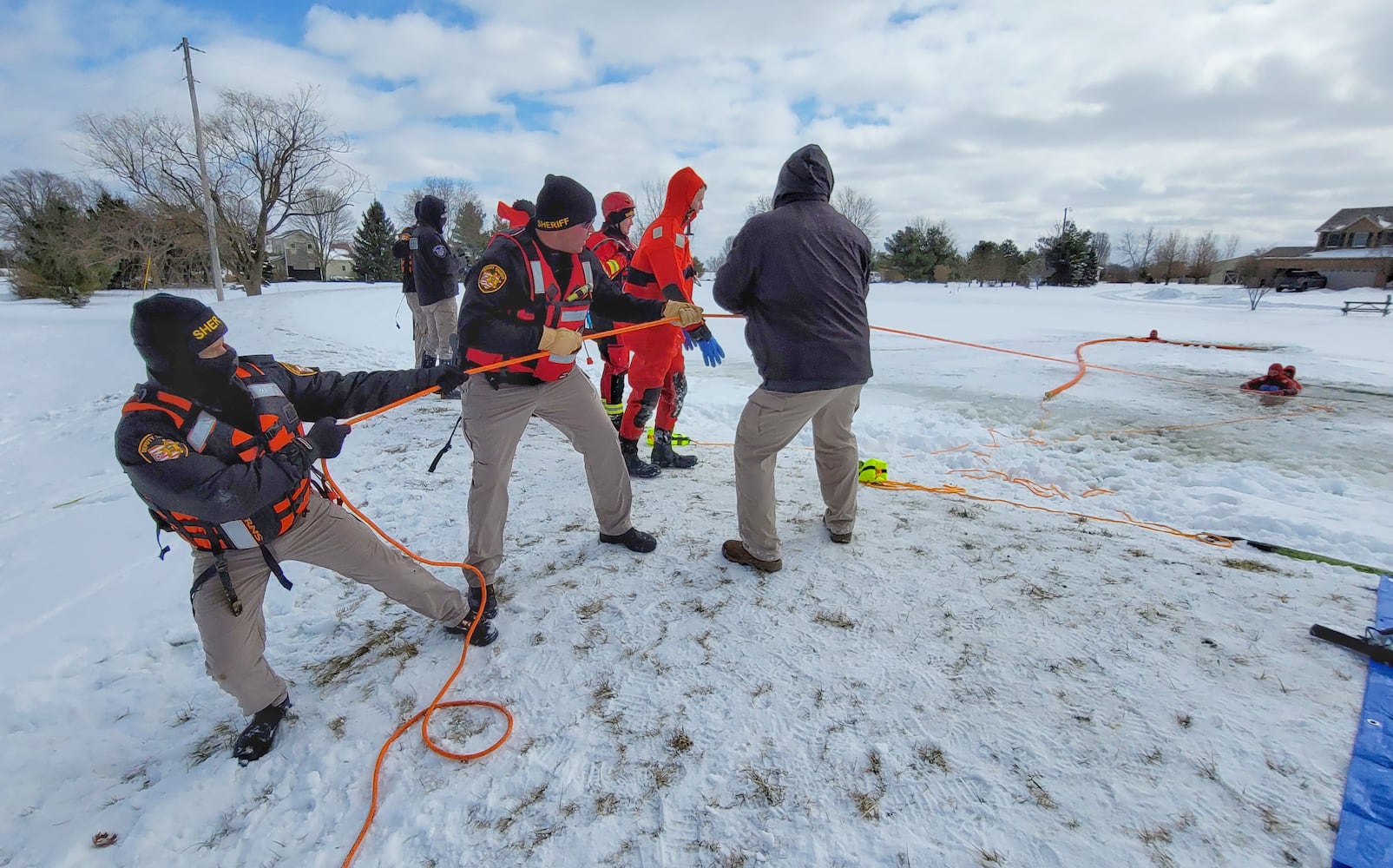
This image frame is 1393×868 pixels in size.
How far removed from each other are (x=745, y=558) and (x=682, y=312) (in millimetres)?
1468

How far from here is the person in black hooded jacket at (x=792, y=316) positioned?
3.19 metres

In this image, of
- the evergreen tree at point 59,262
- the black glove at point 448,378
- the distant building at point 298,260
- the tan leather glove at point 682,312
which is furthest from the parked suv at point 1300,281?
the distant building at point 298,260

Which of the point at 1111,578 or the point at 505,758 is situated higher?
A: the point at 1111,578

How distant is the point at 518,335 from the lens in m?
3.15

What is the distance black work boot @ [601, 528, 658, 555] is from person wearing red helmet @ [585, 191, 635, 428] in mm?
1535

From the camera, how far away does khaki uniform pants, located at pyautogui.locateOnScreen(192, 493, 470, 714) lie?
2.36 m

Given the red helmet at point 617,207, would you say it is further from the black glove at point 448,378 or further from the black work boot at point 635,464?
the black glove at point 448,378

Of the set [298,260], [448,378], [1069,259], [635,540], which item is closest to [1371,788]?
[635,540]

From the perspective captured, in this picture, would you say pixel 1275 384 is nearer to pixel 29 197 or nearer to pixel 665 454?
pixel 665 454

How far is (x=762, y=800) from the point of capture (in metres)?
2.13

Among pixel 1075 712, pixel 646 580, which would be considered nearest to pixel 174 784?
pixel 646 580

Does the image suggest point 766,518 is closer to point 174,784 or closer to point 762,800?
point 762,800

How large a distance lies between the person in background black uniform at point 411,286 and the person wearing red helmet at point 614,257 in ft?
9.73

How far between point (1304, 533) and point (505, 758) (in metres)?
4.78
